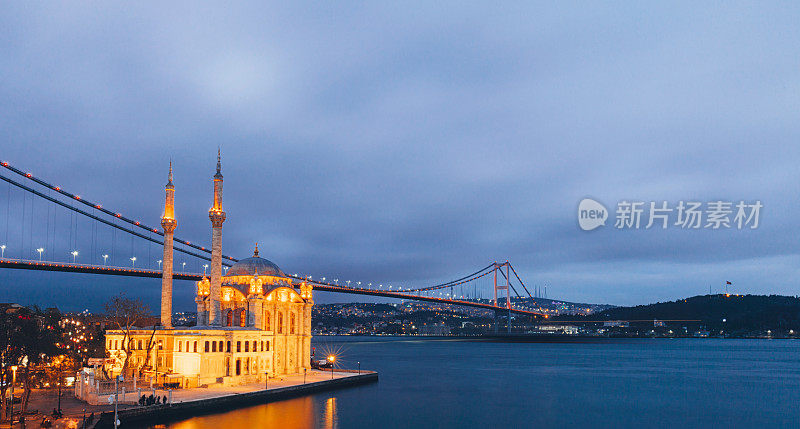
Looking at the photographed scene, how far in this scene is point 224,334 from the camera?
163ft

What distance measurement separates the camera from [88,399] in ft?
129

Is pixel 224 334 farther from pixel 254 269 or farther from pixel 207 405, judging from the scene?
pixel 254 269

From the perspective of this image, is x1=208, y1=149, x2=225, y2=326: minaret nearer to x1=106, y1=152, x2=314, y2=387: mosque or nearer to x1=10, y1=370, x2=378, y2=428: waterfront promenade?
x1=106, y1=152, x2=314, y2=387: mosque

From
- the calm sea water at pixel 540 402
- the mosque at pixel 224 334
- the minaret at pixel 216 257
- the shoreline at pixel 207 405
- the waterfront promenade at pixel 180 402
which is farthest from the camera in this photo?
the minaret at pixel 216 257

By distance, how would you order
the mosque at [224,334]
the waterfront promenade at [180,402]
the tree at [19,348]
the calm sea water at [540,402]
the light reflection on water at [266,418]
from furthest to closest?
the mosque at [224,334]
the calm sea water at [540,402]
the light reflection on water at [266,418]
the waterfront promenade at [180,402]
the tree at [19,348]

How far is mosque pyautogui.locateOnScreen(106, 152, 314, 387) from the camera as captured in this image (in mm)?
48312

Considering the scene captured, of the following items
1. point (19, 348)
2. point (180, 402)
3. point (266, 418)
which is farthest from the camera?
point (266, 418)

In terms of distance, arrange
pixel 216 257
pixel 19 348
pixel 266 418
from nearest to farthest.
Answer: pixel 19 348, pixel 266 418, pixel 216 257

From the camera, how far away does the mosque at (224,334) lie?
48312mm

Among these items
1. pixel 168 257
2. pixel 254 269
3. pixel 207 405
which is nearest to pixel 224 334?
pixel 207 405

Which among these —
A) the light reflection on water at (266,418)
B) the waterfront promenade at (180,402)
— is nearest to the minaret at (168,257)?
the waterfront promenade at (180,402)

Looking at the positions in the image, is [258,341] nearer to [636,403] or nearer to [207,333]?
[207,333]

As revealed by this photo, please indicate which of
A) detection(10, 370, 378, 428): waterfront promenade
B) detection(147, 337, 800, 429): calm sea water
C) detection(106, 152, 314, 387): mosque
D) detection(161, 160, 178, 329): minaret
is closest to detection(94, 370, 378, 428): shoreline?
detection(10, 370, 378, 428): waterfront promenade

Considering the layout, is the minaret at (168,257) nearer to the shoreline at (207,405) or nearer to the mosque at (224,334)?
the mosque at (224,334)
